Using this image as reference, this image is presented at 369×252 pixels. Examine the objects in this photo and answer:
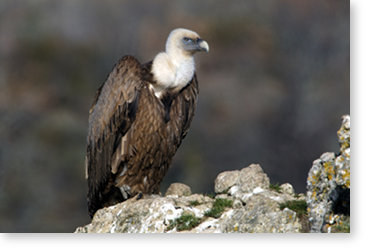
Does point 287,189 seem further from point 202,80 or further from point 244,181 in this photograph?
point 202,80

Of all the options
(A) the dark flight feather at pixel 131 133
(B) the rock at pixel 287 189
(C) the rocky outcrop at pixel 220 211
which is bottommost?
(C) the rocky outcrop at pixel 220 211

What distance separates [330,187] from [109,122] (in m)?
2.51

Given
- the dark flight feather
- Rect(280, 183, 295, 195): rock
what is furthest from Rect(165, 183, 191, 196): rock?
Rect(280, 183, 295, 195): rock

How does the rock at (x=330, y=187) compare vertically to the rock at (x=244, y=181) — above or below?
below

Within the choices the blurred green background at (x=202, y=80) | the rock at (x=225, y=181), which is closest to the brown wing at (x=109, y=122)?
the blurred green background at (x=202, y=80)

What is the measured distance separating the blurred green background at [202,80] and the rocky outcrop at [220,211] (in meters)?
0.39

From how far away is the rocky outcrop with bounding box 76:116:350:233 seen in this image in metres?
7.08

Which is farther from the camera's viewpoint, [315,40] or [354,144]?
[315,40]

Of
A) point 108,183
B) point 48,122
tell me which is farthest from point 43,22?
point 108,183

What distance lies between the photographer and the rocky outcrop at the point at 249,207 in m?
7.08

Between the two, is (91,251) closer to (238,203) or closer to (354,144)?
(238,203)

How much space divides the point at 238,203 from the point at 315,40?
168 centimetres

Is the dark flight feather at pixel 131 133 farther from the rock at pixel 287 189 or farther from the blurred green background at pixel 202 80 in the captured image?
the rock at pixel 287 189

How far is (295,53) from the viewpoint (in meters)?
8.24
